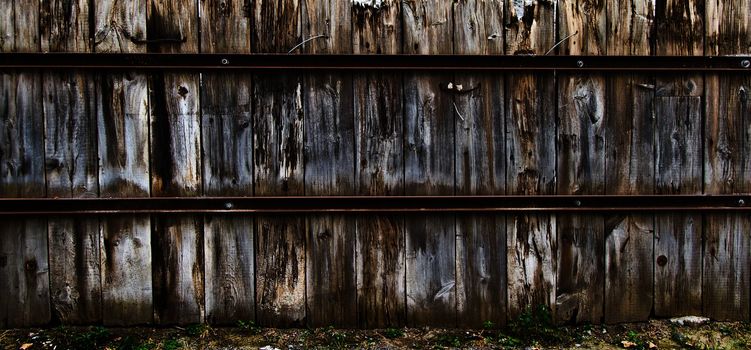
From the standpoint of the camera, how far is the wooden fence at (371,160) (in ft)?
9.16

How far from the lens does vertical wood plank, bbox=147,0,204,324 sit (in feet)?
9.16

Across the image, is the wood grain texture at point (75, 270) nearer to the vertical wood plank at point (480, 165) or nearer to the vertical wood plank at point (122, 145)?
the vertical wood plank at point (122, 145)

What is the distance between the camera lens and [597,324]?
2.92 m

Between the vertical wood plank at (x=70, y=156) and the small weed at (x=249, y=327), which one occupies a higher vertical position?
the vertical wood plank at (x=70, y=156)

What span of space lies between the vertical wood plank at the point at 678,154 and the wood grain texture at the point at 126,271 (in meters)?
2.61

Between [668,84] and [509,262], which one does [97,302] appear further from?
[668,84]

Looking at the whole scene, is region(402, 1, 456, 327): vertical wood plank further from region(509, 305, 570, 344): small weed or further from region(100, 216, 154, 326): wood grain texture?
region(100, 216, 154, 326): wood grain texture

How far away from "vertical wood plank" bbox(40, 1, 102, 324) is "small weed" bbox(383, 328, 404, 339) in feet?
4.82

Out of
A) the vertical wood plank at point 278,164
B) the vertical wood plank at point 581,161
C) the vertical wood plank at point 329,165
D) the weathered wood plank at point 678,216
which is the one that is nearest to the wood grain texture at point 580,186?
the vertical wood plank at point 581,161

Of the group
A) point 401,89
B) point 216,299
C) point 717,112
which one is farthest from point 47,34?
point 717,112

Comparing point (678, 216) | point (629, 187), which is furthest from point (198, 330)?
point (678, 216)

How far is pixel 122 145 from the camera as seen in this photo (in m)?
2.79

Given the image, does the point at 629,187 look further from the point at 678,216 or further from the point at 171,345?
the point at 171,345

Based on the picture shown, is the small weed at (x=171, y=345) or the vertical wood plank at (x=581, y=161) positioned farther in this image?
the vertical wood plank at (x=581, y=161)
